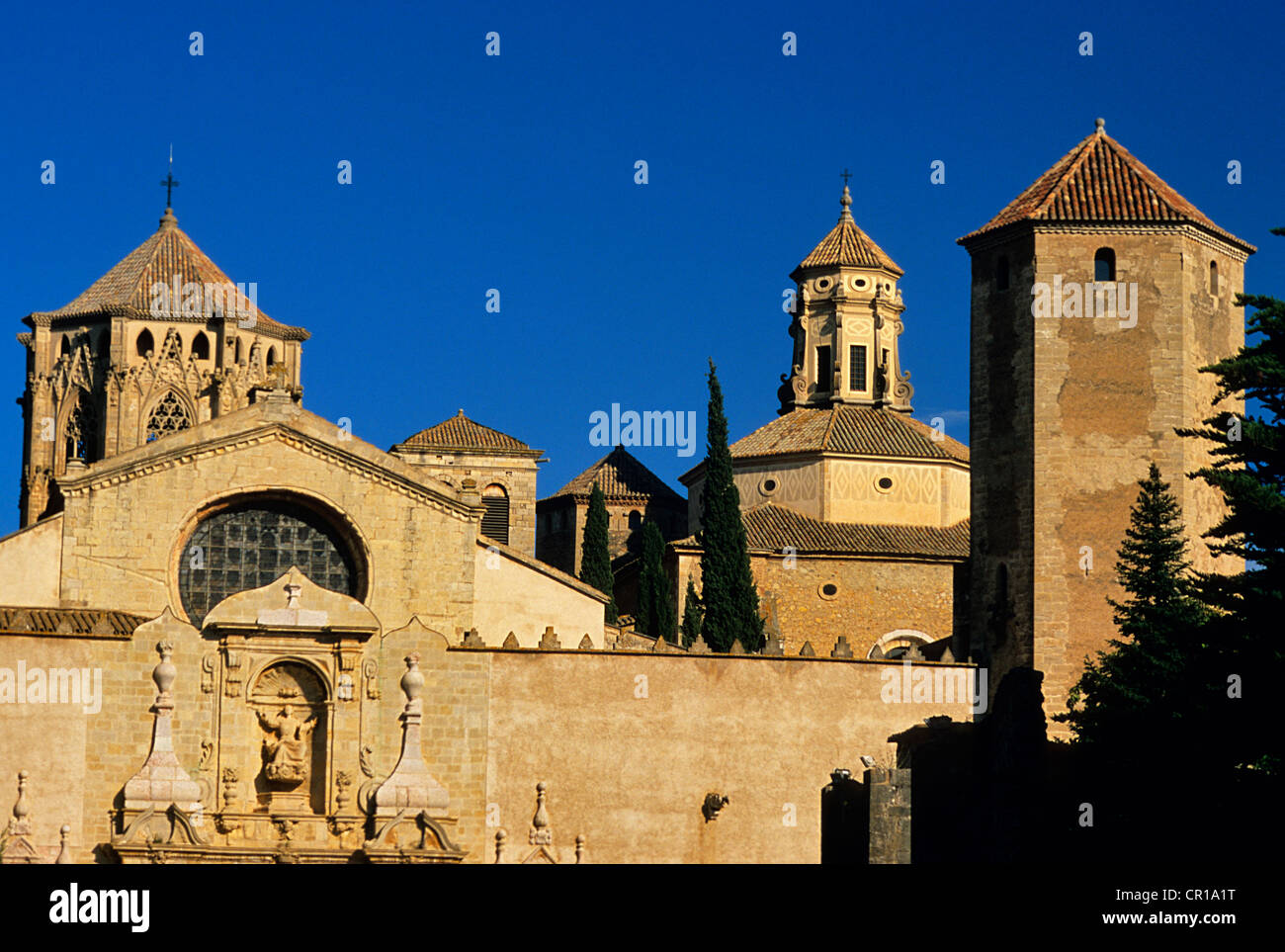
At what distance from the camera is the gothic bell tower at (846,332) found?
79812 mm

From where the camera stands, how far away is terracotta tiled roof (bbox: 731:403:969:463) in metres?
71.8

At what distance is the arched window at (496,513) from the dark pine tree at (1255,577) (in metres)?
49.1

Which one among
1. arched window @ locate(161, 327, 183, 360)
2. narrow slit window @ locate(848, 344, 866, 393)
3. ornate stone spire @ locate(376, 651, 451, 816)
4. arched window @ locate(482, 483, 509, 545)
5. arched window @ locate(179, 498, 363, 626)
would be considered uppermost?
narrow slit window @ locate(848, 344, 866, 393)

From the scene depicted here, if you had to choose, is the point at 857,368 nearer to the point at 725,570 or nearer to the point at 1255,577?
the point at 725,570

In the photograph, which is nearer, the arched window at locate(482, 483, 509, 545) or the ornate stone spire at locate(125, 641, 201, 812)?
the ornate stone spire at locate(125, 641, 201, 812)

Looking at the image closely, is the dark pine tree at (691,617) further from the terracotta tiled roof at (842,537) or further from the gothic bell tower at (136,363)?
the gothic bell tower at (136,363)

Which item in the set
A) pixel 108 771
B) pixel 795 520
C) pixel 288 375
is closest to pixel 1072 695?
pixel 108 771

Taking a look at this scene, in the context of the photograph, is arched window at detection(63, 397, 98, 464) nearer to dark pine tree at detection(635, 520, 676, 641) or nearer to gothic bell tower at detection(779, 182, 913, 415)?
dark pine tree at detection(635, 520, 676, 641)

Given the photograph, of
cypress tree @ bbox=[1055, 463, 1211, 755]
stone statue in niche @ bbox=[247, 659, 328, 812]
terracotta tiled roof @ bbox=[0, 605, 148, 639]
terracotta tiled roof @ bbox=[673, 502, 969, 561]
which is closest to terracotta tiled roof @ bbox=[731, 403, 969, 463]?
terracotta tiled roof @ bbox=[673, 502, 969, 561]

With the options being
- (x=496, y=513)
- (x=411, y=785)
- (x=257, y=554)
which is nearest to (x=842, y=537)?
(x=496, y=513)

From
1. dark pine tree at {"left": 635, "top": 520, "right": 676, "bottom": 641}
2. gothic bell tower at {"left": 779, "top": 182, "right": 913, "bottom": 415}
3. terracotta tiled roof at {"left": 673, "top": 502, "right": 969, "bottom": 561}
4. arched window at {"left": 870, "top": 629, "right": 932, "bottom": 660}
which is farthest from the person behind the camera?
gothic bell tower at {"left": 779, "top": 182, "right": 913, "bottom": 415}

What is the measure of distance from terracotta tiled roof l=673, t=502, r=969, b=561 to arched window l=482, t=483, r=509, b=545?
595 inches

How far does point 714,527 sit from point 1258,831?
1087 inches

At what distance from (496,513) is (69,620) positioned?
40.7 m
